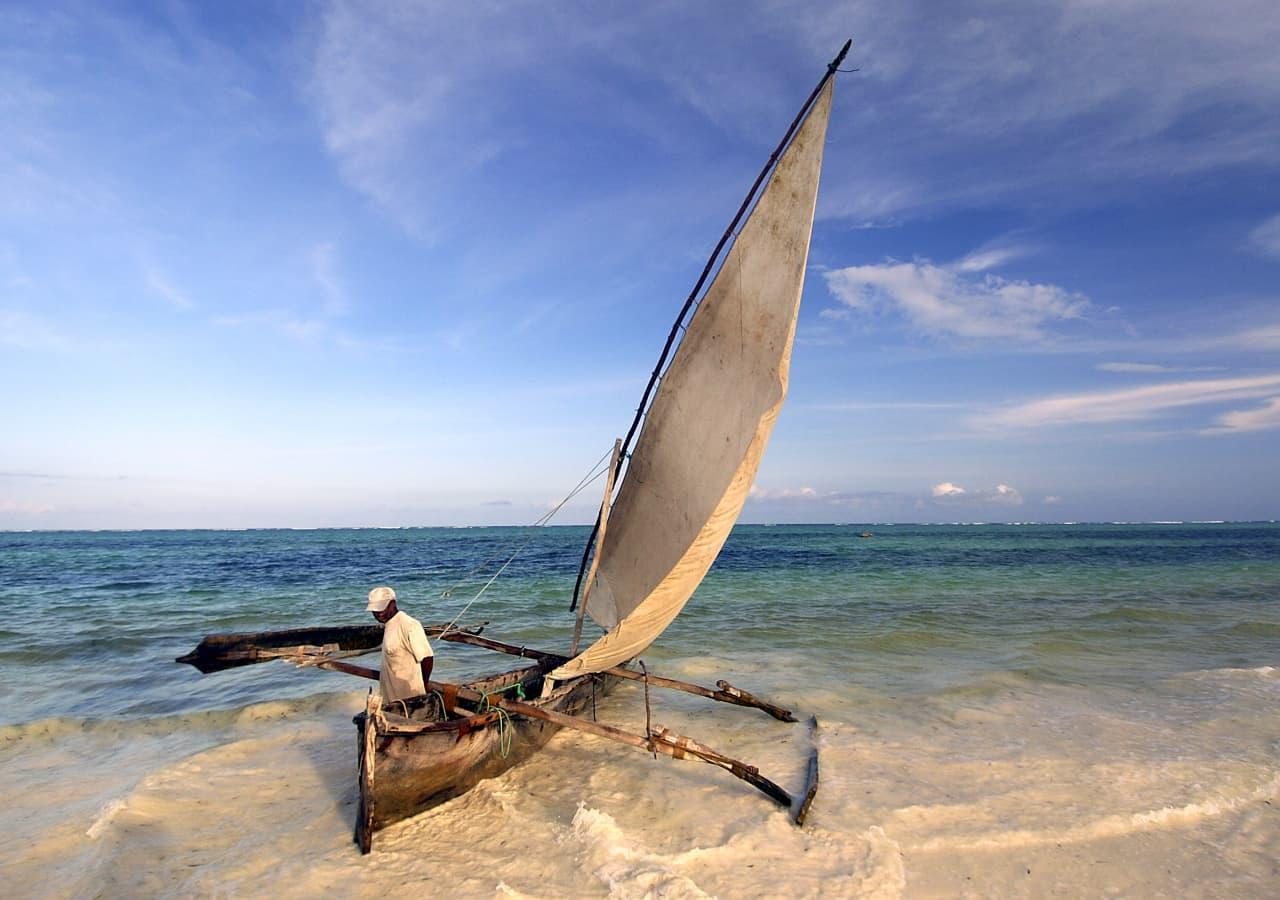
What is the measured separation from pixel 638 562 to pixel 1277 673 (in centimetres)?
974

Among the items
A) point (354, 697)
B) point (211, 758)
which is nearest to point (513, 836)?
point (211, 758)

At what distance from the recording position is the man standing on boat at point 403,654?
650 centimetres

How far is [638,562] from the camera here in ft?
27.9

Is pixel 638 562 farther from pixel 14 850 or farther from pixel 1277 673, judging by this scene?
pixel 1277 673

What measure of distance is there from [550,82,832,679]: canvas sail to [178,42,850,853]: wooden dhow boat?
14 mm

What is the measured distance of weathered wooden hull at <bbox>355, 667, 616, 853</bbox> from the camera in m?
5.34

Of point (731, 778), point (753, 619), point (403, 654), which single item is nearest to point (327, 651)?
point (403, 654)

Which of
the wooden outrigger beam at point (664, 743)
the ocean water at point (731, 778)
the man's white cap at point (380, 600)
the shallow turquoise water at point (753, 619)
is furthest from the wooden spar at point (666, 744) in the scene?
the shallow turquoise water at point (753, 619)

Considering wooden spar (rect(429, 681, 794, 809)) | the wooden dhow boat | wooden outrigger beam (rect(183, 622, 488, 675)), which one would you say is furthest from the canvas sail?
wooden outrigger beam (rect(183, 622, 488, 675))

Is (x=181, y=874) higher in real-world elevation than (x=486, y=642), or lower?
lower

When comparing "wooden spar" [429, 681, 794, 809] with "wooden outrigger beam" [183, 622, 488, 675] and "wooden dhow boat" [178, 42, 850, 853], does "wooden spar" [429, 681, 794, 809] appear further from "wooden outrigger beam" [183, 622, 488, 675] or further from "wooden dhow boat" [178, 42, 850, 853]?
"wooden outrigger beam" [183, 622, 488, 675]

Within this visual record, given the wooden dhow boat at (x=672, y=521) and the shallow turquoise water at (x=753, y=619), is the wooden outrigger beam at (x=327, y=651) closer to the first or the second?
the wooden dhow boat at (x=672, y=521)

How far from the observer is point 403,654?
21.4 feet

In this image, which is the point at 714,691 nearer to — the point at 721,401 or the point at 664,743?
the point at 664,743
